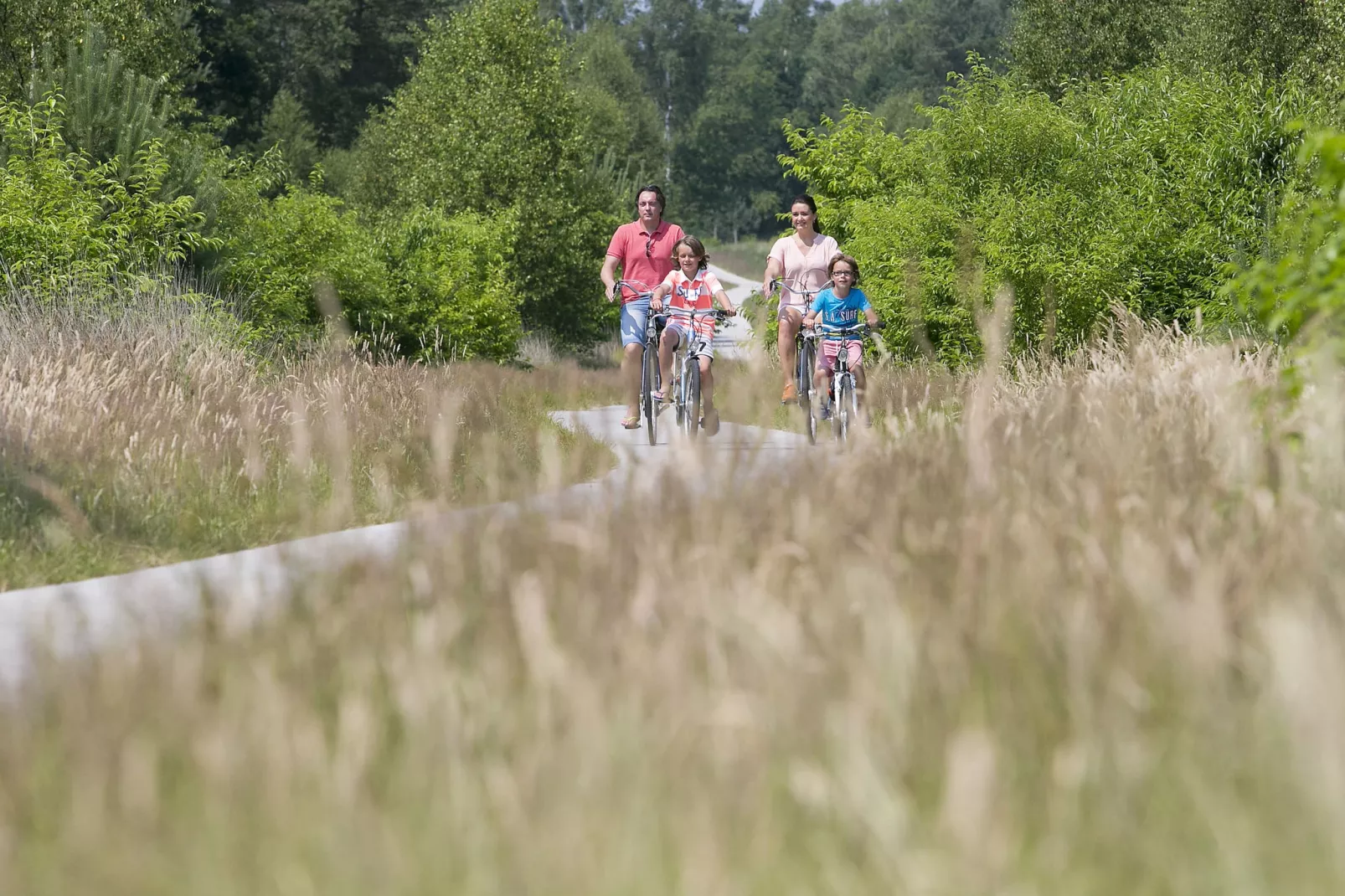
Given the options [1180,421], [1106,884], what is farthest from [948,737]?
[1180,421]

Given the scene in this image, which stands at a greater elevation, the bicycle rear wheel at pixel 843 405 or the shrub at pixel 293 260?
the shrub at pixel 293 260

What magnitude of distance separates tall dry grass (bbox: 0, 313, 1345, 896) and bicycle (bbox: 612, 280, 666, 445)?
8083 millimetres

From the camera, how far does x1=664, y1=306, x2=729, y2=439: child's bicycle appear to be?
12.7 metres

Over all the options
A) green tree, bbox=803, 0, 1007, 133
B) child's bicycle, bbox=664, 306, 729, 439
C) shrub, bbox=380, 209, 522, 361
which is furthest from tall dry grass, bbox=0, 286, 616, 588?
green tree, bbox=803, 0, 1007, 133

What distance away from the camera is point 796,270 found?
13.1 metres

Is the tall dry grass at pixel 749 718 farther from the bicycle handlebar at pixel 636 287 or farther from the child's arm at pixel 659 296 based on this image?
the bicycle handlebar at pixel 636 287

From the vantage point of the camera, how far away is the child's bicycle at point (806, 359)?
1280cm

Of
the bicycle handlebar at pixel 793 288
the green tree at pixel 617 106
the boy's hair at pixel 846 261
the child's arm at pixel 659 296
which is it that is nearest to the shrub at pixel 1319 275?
the boy's hair at pixel 846 261

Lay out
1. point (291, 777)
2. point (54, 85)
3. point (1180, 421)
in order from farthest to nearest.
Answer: point (54, 85)
point (1180, 421)
point (291, 777)

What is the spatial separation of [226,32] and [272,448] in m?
47.9

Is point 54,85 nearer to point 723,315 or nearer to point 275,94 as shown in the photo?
point 723,315

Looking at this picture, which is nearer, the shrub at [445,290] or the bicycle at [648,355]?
the bicycle at [648,355]

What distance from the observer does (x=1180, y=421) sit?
6.55m

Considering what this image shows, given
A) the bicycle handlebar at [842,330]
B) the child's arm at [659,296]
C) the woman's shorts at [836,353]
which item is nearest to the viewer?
the woman's shorts at [836,353]
